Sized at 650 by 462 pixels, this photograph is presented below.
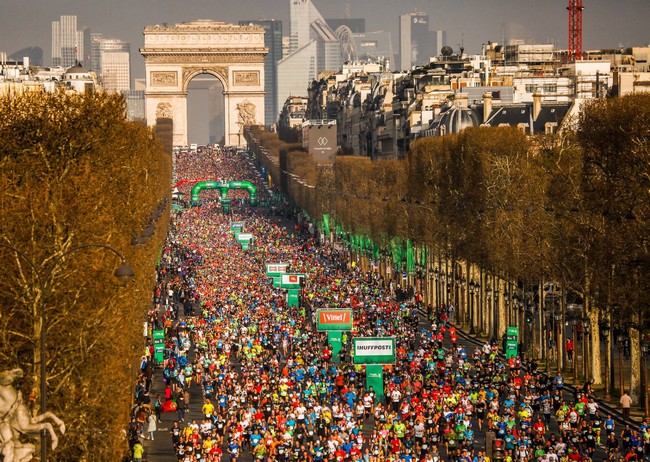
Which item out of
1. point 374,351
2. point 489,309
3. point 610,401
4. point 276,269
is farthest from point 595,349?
point 276,269

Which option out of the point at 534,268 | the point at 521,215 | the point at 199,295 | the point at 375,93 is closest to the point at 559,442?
the point at 534,268

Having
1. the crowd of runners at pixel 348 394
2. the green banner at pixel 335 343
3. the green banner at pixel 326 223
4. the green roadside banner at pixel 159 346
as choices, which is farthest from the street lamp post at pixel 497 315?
the green banner at pixel 326 223

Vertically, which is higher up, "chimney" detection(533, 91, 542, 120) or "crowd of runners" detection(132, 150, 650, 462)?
"chimney" detection(533, 91, 542, 120)

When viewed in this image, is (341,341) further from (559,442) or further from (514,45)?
(514,45)

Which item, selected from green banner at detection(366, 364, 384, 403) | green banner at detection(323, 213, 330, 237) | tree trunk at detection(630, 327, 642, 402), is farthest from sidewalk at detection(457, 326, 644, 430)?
green banner at detection(323, 213, 330, 237)

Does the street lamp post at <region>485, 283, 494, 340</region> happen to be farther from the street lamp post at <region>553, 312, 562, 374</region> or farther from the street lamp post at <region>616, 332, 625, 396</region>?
the street lamp post at <region>616, 332, 625, 396</region>

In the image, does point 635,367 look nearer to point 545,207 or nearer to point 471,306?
point 545,207
